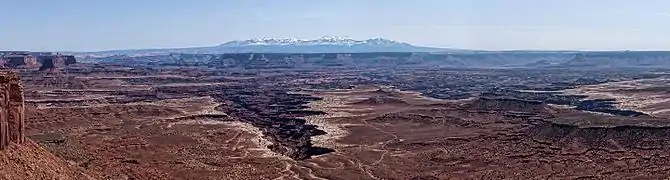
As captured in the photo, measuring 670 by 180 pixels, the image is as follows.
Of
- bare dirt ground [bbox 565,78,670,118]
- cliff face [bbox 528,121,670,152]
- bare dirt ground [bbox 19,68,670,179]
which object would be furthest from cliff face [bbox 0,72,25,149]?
bare dirt ground [bbox 565,78,670,118]

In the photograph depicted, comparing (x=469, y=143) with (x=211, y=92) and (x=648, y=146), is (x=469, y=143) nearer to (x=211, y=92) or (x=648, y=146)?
(x=648, y=146)

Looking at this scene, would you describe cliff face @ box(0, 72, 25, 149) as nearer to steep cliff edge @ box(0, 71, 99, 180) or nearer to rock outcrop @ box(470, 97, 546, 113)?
steep cliff edge @ box(0, 71, 99, 180)

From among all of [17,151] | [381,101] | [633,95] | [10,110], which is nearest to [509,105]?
[381,101]

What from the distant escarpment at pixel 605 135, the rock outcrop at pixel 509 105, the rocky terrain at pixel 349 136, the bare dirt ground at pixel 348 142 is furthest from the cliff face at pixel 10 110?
the rock outcrop at pixel 509 105

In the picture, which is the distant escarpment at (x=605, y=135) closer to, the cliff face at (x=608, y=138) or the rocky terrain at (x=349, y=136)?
the cliff face at (x=608, y=138)

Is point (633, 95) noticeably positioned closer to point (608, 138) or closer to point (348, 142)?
point (608, 138)

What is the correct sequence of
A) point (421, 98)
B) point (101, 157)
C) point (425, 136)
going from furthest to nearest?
1. point (421, 98)
2. point (425, 136)
3. point (101, 157)

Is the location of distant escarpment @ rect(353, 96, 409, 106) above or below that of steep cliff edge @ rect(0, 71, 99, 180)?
below

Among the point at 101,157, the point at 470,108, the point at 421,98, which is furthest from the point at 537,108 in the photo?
the point at 101,157
